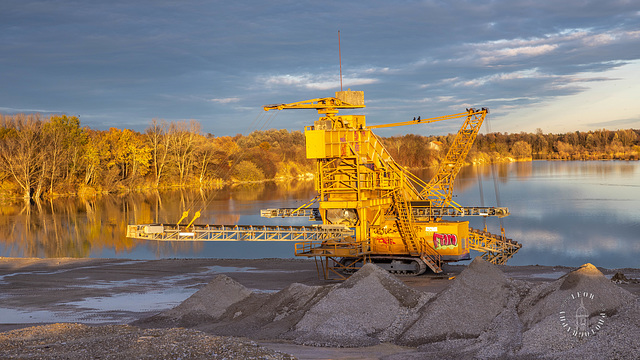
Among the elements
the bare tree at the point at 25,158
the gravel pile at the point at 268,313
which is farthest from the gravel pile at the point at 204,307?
the bare tree at the point at 25,158

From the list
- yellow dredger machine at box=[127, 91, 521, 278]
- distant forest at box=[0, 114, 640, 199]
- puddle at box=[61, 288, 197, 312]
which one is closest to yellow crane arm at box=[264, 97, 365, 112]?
yellow dredger machine at box=[127, 91, 521, 278]

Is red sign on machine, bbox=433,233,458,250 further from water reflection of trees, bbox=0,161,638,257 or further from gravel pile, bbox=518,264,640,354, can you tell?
water reflection of trees, bbox=0,161,638,257

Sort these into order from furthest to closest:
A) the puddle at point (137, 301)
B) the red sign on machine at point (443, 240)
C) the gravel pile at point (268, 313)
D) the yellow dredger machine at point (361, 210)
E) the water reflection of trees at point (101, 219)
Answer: the water reflection of trees at point (101, 219) < the red sign on machine at point (443, 240) < the yellow dredger machine at point (361, 210) < the puddle at point (137, 301) < the gravel pile at point (268, 313)

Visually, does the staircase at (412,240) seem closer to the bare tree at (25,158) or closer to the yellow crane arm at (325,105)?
the yellow crane arm at (325,105)

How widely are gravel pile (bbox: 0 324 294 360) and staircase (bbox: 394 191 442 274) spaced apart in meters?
15.1

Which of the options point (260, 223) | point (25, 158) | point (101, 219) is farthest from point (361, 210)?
point (25, 158)

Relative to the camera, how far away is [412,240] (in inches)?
1118

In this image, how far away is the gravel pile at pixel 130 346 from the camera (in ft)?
40.9

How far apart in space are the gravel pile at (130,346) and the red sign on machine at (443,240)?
16596 mm

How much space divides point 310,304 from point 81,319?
323 inches

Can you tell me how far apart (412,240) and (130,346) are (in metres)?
17.5

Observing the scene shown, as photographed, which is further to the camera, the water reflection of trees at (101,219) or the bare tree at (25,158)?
the bare tree at (25,158)

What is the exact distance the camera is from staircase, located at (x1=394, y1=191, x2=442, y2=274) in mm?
27703

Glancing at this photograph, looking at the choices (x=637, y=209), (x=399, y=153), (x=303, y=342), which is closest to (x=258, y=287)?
(x=303, y=342)
